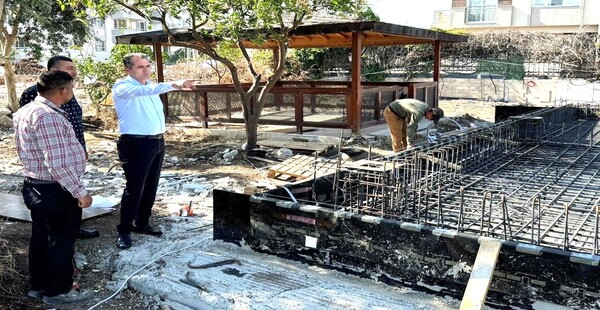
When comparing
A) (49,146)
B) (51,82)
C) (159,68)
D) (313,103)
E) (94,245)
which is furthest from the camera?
(159,68)

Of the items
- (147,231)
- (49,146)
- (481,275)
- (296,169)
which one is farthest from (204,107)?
(481,275)

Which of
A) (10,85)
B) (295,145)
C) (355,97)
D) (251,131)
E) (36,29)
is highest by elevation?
(36,29)

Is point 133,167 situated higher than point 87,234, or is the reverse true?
point 133,167

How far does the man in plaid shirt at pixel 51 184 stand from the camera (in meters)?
3.42

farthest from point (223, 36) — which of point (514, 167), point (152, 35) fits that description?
point (514, 167)

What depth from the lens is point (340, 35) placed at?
1198 cm

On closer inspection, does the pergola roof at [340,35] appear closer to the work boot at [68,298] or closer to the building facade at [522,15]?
the work boot at [68,298]

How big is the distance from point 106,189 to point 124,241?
8.75ft

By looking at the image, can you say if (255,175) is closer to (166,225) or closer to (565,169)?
(166,225)

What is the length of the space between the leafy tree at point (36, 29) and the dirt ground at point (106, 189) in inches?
111

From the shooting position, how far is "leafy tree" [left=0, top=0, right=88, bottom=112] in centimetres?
1539

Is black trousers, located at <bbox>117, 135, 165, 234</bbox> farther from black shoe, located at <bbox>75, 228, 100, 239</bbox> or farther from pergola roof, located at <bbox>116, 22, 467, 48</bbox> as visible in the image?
pergola roof, located at <bbox>116, 22, 467, 48</bbox>

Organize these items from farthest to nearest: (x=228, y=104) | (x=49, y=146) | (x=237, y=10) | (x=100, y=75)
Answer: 1. (x=100, y=75)
2. (x=228, y=104)
3. (x=237, y=10)
4. (x=49, y=146)

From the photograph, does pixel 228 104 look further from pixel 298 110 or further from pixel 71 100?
pixel 71 100
